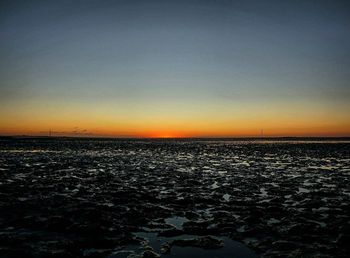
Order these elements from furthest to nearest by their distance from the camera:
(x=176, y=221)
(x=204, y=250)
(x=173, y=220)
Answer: (x=173, y=220) < (x=176, y=221) < (x=204, y=250)

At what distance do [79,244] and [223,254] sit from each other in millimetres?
3258

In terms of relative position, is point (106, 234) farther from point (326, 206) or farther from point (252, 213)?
point (326, 206)

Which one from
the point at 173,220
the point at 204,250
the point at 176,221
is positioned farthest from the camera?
the point at 173,220

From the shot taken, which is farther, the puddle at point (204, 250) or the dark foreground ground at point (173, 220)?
the dark foreground ground at point (173, 220)

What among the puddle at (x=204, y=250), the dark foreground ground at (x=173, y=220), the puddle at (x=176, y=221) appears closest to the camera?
the puddle at (x=204, y=250)

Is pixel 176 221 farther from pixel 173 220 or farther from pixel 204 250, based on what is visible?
pixel 204 250

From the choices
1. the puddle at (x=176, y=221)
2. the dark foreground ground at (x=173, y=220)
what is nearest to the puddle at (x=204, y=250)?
the dark foreground ground at (x=173, y=220)

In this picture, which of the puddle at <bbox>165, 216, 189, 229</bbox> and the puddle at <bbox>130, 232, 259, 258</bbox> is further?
the puddle at <bbox>165, 216, 189, 229</bbox>

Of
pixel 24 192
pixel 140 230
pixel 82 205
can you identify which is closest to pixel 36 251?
pixel 140 230

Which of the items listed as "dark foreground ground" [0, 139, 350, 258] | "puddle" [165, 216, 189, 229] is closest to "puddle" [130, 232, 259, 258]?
"dark foreground ground" [0, 139, 350, 258]

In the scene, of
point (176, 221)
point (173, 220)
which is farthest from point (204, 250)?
point (173, 220)

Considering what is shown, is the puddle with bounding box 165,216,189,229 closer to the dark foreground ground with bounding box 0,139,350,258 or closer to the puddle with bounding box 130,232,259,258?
the dark foreground ground with bounding box 0,139,350,258

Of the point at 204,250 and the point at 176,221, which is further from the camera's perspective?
the point at 176,221

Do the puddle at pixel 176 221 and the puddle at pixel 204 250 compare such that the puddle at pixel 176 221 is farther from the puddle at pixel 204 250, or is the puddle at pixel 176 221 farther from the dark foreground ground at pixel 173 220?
the puddle at pixel 204 250
